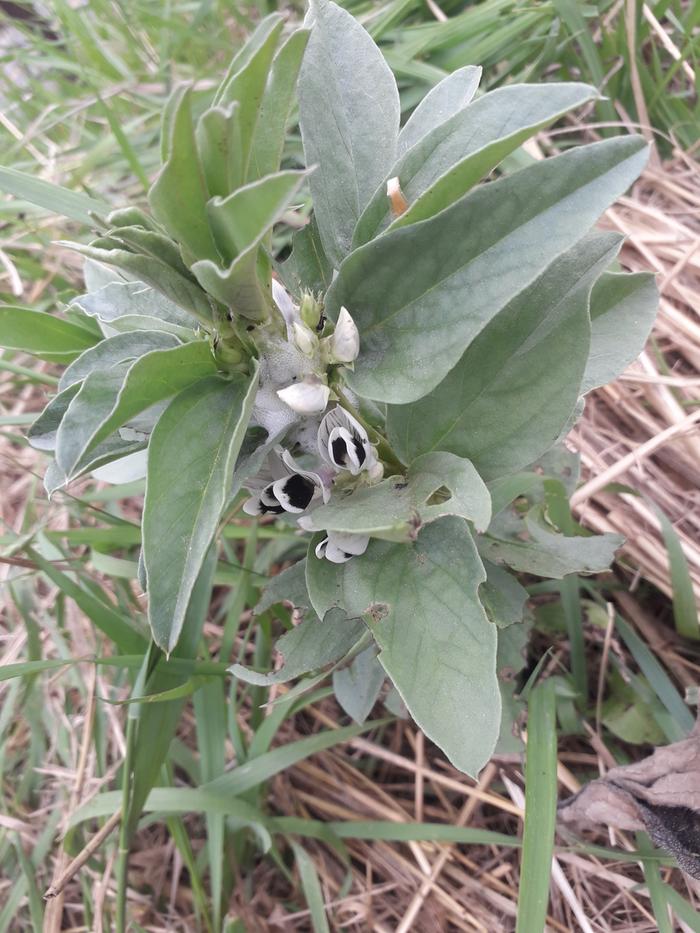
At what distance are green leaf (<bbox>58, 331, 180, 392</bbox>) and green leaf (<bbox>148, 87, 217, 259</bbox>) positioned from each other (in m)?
0.10

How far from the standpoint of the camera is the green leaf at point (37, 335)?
739 mm

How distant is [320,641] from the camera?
0.84m

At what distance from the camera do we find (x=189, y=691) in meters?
1.07

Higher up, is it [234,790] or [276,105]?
[276,105]

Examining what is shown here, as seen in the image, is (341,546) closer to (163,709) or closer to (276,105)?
(276,105)

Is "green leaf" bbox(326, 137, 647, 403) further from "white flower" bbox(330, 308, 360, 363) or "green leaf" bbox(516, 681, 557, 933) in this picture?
"green leaf" bbox(516, 681, 557, 933)

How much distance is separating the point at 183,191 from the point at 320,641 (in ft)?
1.64

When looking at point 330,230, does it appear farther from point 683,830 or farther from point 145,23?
point 145,23

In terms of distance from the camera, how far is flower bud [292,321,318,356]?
2.10 ft

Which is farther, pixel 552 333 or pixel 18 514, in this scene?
pixel 18 514

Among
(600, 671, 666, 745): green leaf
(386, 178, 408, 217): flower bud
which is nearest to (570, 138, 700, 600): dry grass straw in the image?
(600, 671, 666, 745): green leaf

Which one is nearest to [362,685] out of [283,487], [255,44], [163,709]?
[163,709]

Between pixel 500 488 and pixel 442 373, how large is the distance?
400 millimetres

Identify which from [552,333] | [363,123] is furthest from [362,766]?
[363,123]
